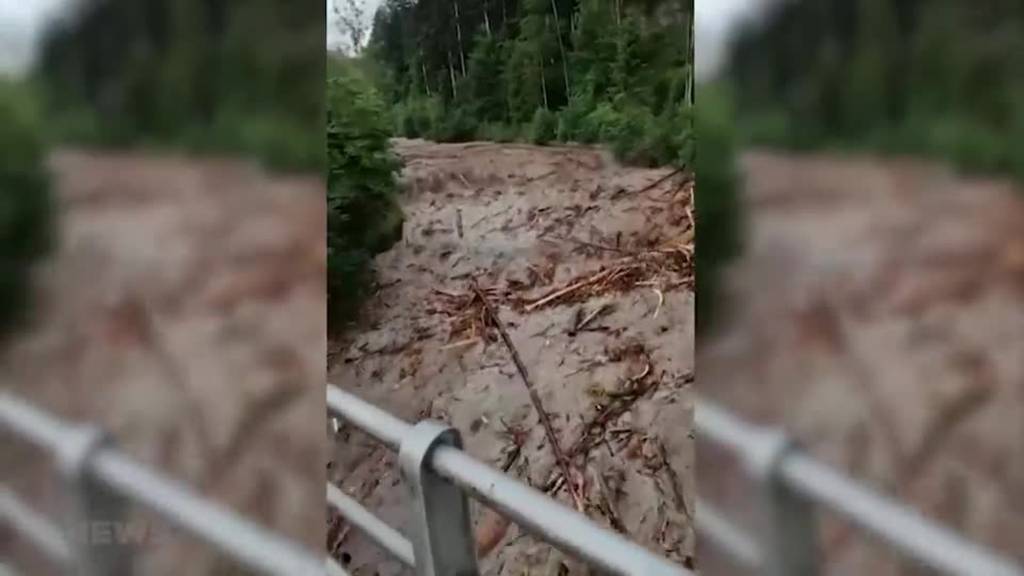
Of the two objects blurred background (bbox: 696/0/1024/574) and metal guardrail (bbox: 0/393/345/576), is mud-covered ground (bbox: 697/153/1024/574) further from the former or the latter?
metal guardrail (bbox: 0/393/345/576)

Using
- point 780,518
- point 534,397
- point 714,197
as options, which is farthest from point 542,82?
point 780,518

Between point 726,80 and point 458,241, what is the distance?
0.49m

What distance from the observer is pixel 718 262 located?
1655 mm

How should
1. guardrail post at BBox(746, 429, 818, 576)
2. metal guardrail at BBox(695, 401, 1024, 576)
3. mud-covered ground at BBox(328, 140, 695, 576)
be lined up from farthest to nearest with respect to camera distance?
1. mud-covered ground at BBox(328, 140, 695, 576)
2. guardrail post at BBox(746, 429, 818, 576)
3. metal guardrail at BBox(695, 401, 1024, 576)

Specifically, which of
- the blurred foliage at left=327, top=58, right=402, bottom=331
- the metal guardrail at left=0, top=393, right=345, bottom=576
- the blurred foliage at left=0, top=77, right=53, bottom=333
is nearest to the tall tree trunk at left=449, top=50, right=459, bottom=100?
the blurred foliage at left=327, top=58, right=402, bottom=331

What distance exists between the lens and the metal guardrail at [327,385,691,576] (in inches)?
58.0

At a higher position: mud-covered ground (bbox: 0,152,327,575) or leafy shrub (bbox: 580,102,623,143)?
leafy shrub (bbox: 580,102,623,143)

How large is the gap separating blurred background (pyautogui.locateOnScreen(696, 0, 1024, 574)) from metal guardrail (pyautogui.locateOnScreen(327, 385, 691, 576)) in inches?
10.2

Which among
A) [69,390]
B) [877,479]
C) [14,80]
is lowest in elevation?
[877,479]

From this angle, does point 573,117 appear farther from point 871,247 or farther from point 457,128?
point 871,247

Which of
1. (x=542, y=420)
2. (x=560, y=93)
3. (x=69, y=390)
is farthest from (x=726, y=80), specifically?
(x=69, y=390)

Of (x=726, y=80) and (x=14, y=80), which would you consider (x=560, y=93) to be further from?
(x=14, y=80)

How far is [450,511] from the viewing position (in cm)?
165

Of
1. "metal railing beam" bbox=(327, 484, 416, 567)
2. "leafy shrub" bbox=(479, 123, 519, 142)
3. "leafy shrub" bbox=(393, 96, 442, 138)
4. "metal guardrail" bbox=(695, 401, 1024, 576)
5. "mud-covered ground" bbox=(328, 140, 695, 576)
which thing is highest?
"leafy shrub" bbox=(393, 96, 442, 138)
